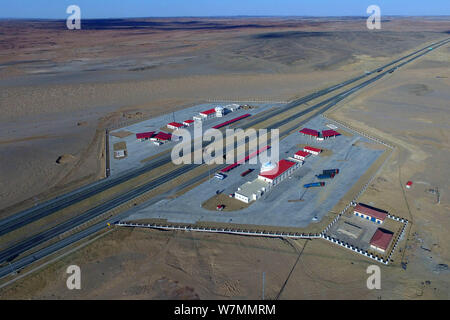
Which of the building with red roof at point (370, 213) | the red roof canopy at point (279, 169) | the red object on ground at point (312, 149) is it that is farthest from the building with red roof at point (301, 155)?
the building with red roof at point (370, 213)

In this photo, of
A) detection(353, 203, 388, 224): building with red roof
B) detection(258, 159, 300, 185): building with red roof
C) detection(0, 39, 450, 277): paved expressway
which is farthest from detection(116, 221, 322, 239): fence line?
detection(258, 159, 300, 185): building with red roof

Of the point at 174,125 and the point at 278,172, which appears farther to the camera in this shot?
the point at 174,125

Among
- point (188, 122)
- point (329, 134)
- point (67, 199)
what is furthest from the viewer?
point (188, 122)

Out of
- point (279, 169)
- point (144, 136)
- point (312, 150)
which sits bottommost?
point (279, 169)

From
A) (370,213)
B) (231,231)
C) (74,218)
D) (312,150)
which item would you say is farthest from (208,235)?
(312,150)

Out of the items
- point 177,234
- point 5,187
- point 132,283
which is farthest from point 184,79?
point 132,283

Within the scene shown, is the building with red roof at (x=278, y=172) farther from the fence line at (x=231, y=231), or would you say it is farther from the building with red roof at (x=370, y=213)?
the building with red roof at (x=370, y=213)

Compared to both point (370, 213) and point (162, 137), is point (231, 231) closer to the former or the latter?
point (370, 213)
